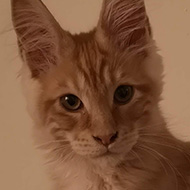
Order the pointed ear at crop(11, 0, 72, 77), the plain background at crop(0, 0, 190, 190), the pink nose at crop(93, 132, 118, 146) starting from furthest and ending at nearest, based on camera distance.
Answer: the plain background at crop(0, 0, 190, 190)
the pointed ear at crop(11, 0, 72, 77)
the pink nose at crop(93, 132, 118, 146)

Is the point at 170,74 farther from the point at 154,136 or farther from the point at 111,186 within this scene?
the point at 111,186

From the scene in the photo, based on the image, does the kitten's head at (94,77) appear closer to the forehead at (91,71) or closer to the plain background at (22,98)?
the forehead at (91,71)

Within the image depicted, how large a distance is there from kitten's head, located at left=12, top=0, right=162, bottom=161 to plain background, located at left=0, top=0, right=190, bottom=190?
1.26 feet

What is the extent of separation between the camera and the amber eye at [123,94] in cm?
101

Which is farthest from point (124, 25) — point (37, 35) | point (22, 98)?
point (22, 98)

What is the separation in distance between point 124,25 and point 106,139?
374 mm

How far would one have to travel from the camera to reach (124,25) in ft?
3.64

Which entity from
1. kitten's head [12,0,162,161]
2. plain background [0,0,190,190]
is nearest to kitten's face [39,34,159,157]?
kitten's head [12,0,162,161]

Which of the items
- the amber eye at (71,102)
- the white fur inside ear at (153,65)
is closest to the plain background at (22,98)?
the white fur inside ear at (153,65)

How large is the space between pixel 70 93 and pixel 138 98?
0.19 meters

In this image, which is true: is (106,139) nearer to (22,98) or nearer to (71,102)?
(71,102)

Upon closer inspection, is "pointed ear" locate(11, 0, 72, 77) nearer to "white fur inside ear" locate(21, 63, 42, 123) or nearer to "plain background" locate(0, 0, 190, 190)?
"white fur inside ear" locate(21, 63, 42, 123)

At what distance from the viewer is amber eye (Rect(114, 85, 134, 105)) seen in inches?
39.7

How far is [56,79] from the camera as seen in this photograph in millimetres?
1040
